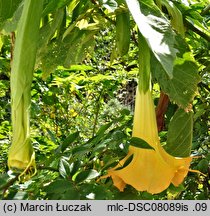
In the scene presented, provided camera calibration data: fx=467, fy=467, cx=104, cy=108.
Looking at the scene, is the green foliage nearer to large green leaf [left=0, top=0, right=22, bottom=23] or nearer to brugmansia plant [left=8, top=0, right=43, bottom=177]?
large green leaf [left=0, top=0, right=22, bottom=23]

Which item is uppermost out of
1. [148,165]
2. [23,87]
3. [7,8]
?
[7,8]

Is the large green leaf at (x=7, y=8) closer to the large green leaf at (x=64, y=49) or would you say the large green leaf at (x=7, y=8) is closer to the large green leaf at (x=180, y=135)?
the large green leaf at (x=64, y=49)

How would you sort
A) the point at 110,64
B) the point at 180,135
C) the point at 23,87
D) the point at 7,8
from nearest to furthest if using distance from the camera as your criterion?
the point at 23,87 < the point at 7,8 < the point at 180,135 < the point at 110,64

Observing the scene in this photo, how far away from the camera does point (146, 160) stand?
689 millimetres

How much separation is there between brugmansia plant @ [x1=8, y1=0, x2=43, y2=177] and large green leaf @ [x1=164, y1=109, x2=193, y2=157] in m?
0.38

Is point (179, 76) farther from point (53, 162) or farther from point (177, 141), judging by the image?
point (53, 162)

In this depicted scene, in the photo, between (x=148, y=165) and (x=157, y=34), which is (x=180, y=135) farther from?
(x=157, y=34)

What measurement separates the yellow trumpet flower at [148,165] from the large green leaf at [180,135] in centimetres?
14

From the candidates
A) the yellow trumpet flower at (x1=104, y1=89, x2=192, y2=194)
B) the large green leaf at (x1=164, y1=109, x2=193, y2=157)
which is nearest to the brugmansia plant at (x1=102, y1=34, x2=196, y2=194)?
the yellow trumpet flower at (x1=104, y1=89, x2=192, y2=194)

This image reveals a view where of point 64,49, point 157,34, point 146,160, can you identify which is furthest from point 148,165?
point 64,49

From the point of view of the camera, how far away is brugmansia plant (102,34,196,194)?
25.9 inches

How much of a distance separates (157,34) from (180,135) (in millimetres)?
Answer: 421

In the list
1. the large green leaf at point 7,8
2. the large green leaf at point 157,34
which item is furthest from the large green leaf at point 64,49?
the large green leaf at point 157,34

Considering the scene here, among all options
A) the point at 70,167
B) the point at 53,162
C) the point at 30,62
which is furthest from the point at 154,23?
the point at 53,162
